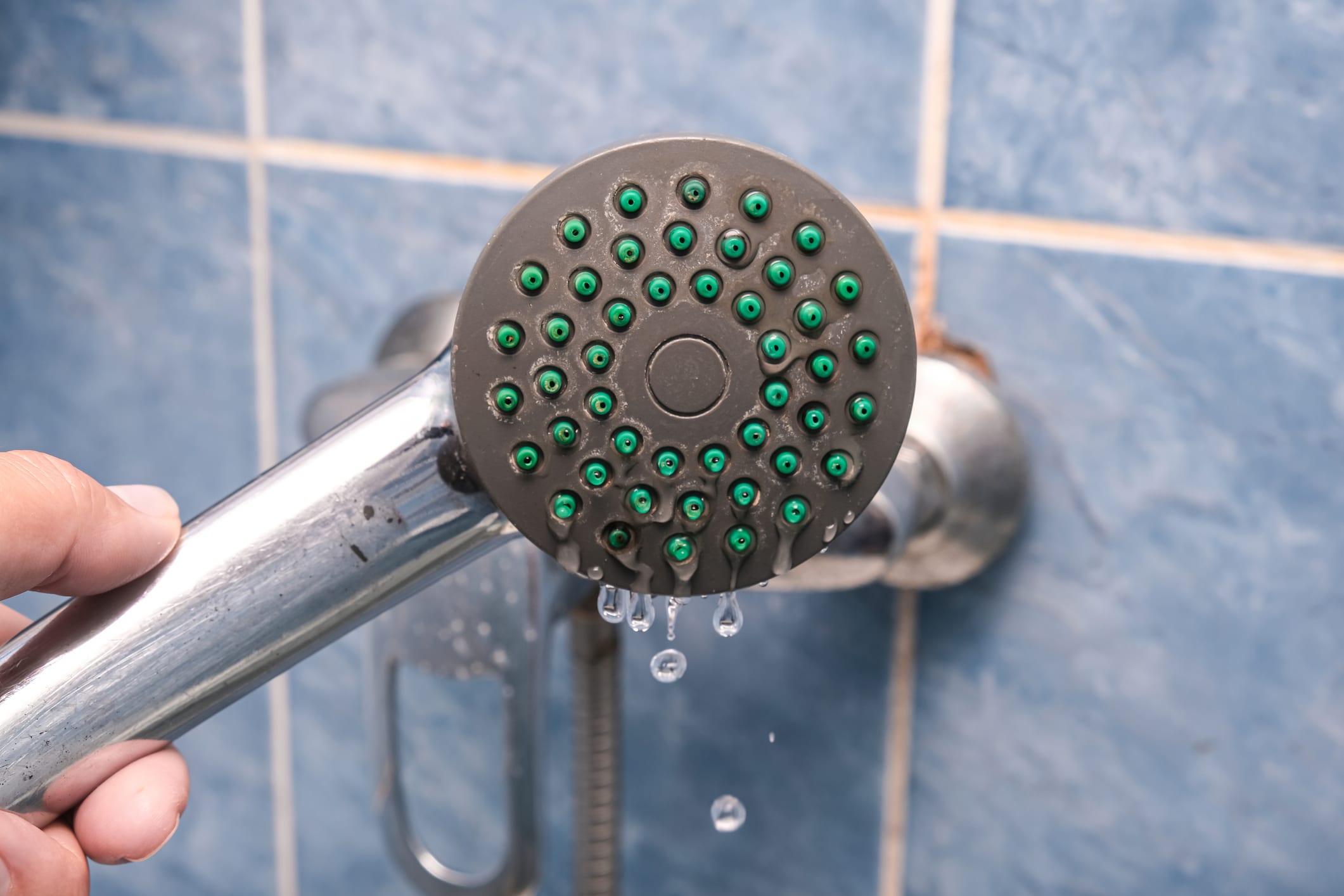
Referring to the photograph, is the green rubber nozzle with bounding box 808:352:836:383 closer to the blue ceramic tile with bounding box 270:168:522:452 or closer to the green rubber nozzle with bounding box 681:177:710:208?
the green rubber nozzle with bounding box 681:177:710:208

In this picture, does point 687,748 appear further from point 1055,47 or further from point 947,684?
point 1055,47

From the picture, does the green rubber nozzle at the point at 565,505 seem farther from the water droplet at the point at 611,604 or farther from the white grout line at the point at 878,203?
the white grout line at the point at 878,203

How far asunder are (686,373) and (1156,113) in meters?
0.18

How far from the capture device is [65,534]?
0.70 feet

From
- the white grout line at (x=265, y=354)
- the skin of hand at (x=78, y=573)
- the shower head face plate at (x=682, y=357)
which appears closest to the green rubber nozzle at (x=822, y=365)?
the shower head face plate at (x=682, y=357)

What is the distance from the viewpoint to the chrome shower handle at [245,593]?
207 mm

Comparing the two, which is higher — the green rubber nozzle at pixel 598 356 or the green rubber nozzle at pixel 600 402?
the green rubber nozzle at pixel 598 356

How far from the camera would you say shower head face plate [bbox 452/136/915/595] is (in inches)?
7.1

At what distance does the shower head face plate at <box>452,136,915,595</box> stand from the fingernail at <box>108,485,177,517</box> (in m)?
0.08

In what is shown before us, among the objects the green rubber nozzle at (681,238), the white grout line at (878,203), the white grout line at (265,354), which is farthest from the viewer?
the white grout line at (265,354)

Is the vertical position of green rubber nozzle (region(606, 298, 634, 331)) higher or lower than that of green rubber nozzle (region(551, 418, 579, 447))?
higher

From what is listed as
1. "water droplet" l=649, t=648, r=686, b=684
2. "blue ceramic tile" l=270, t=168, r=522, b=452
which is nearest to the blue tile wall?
"blue ceramic tile" l=270, t=168, r=522, b=452

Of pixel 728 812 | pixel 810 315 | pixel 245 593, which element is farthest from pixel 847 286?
pixel 728 812

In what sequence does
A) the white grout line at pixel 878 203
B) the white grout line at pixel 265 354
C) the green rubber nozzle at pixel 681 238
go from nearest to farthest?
the green rubber nozzle at pixel 681 238, the white grout line at pixel 878 203, the white grout line at pixel 265 354
